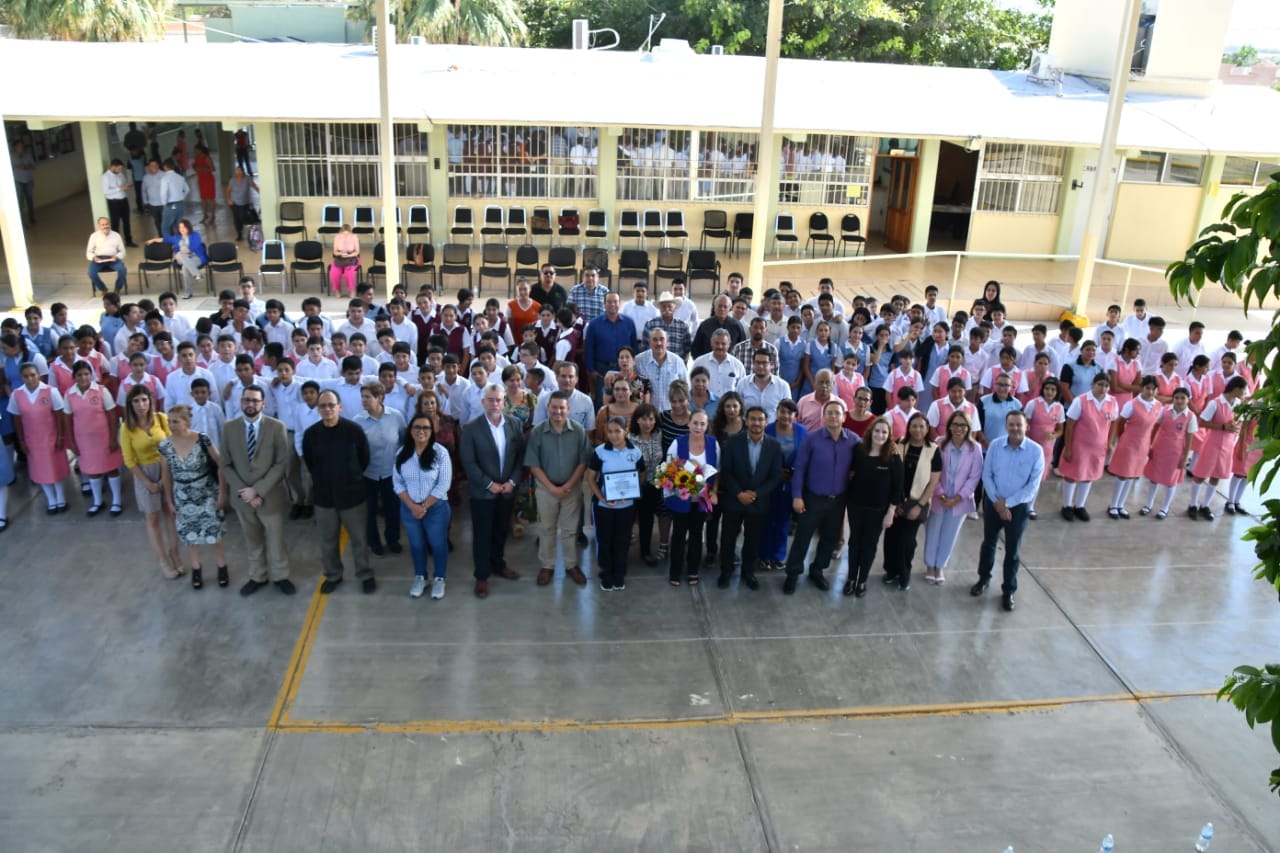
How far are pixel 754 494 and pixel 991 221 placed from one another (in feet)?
46.2

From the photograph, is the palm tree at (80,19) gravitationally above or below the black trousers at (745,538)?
above

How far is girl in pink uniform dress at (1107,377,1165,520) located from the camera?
968 centimetres

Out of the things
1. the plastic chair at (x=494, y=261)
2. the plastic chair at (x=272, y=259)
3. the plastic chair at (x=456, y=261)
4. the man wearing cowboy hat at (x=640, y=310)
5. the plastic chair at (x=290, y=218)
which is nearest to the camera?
the man wearing cowboy hat at (x=640, y=310)

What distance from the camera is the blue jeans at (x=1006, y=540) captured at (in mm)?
8117

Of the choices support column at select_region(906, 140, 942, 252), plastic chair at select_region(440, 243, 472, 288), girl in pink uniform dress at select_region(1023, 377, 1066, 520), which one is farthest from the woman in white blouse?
support column at select_region(906, 140, 942, 252)

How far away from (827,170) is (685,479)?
13486 mm

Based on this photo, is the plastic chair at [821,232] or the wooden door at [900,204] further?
the wooden door at [900,204]

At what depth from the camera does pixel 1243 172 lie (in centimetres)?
2016

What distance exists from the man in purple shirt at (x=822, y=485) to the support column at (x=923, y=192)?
12946 millimetres

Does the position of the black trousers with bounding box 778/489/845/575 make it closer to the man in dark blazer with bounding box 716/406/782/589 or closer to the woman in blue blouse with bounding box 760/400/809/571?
the woman in blue blouse with bounding box 760/400/809/571

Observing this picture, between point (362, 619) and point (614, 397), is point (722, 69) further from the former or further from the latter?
point (362, 619)

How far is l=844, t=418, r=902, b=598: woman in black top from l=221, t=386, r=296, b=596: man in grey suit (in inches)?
170

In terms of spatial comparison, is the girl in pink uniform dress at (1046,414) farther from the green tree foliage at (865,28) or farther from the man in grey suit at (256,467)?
the green tree foliage at (865,28)

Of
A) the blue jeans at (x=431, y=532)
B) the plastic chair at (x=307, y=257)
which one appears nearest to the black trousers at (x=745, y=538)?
the blue jeans at (x=431, y=532)
